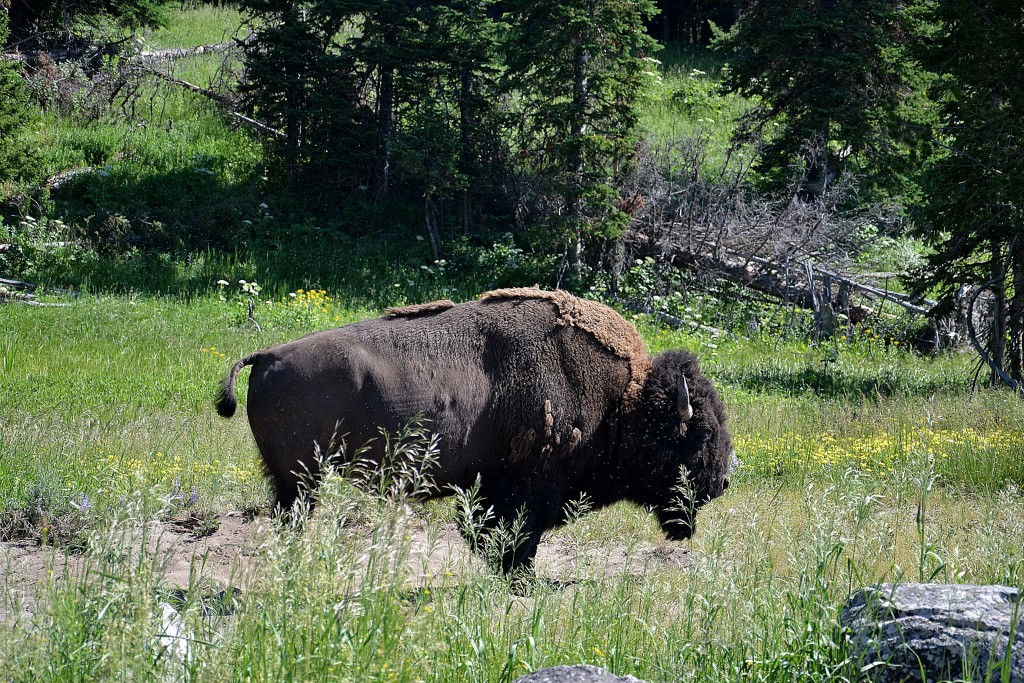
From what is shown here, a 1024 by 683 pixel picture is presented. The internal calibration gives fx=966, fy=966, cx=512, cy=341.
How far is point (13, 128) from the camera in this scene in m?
16.5

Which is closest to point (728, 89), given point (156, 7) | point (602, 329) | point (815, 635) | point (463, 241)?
point (463, 241)

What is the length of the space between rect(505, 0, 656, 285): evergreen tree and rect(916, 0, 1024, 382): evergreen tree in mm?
6205

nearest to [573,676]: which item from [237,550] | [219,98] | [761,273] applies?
[237,550]

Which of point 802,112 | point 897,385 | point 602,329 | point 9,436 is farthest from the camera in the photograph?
point 802,112

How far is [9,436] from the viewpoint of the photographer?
27.4 ft

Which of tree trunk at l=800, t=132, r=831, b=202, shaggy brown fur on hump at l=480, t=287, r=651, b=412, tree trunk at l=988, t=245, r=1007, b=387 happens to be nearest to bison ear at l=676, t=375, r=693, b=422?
shaggy brown fur on hump at l=480, t=287, r=651, b=412

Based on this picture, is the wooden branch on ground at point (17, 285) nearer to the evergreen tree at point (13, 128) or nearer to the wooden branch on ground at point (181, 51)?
the evergreen tree at point (13, 128)

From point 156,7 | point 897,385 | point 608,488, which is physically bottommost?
point 897,385

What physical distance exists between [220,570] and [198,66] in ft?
81.3

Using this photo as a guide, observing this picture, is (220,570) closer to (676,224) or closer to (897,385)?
(897,385)

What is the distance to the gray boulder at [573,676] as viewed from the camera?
322 centimetres

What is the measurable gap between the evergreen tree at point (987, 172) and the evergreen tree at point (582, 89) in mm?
6205

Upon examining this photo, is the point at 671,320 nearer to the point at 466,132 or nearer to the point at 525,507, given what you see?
the point at 466,132

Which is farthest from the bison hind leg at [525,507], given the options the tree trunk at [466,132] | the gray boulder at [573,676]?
the tree trunk at [466,132]
